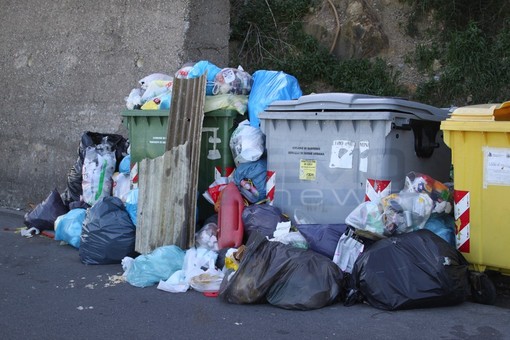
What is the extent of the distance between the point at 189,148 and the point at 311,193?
3.98ft

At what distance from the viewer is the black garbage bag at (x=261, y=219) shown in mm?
5234

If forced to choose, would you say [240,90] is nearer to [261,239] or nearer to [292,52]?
[261,239]

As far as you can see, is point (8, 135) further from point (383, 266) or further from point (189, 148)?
point (383, 266)

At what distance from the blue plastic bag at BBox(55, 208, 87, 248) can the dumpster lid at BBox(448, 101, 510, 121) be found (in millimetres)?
3833

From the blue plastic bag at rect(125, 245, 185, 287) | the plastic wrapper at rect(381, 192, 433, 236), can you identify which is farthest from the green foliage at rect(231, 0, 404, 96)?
the blue plastic bag at rect(125, 245, 185, 287)

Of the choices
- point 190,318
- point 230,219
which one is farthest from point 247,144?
point 190,318

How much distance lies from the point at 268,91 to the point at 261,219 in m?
1.38

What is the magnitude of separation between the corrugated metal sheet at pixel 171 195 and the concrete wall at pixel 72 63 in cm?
162

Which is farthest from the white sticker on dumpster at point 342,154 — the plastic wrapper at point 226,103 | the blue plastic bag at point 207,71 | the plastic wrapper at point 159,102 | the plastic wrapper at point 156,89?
the plastic wrapper at point 156,89

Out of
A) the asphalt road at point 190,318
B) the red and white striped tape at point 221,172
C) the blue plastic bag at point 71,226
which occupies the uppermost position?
the red and white striped tape at point 221,172

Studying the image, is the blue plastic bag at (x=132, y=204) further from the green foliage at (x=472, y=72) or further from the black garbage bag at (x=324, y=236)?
the green foliage at (x=472, y=72)

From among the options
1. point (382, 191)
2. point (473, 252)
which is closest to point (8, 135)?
point (382, 191)

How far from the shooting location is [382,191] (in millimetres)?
4977

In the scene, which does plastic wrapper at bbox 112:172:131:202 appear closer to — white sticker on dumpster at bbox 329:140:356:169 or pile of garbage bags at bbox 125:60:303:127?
pile of garbage bags at bbox 125:60:303:127
